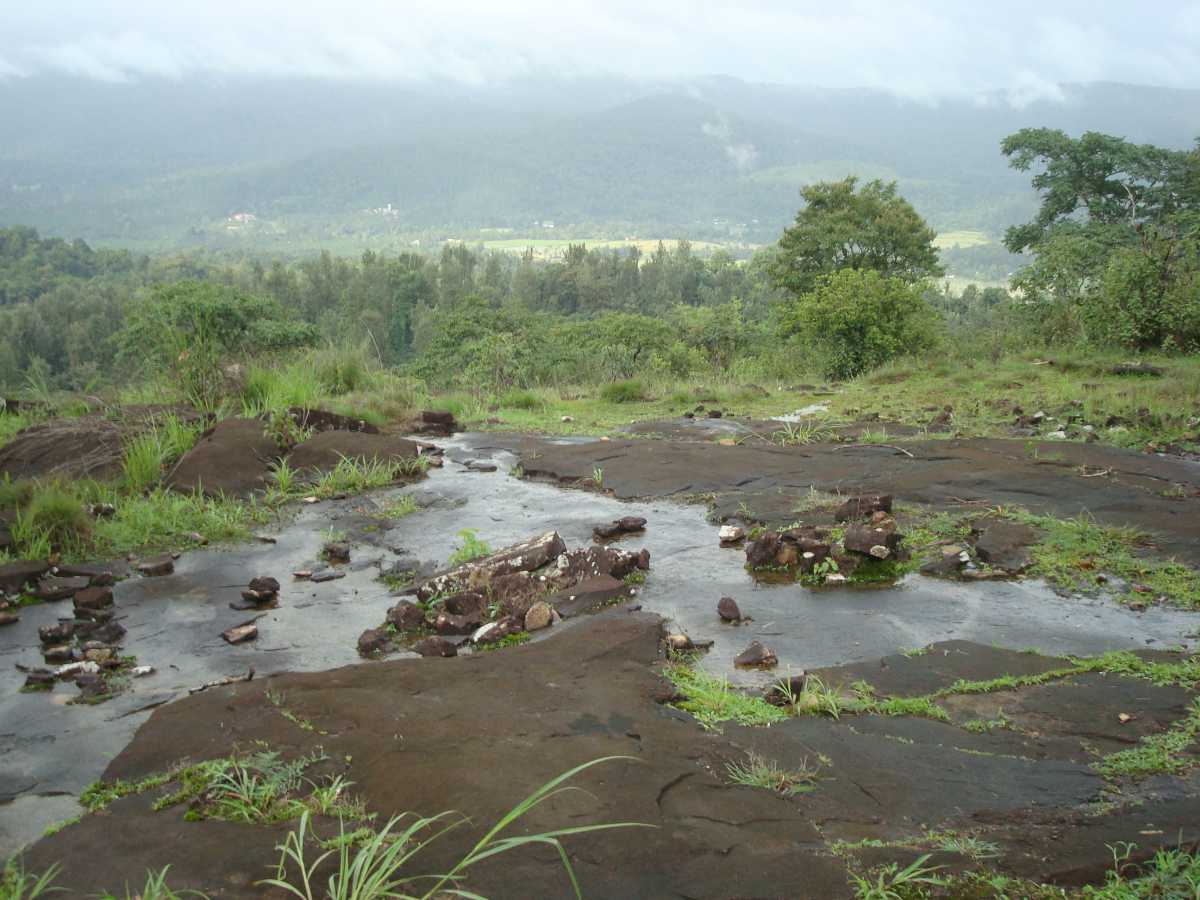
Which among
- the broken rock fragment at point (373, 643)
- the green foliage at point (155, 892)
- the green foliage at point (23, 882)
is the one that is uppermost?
the green foliage at point (155, 892)

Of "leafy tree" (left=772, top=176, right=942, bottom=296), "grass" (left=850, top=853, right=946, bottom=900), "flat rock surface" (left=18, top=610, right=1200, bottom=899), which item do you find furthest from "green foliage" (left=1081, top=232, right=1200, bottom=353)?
"leafy tree" (left=772, top=176, right=942, bottom=296)

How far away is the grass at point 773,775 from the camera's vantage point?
292 centimetres

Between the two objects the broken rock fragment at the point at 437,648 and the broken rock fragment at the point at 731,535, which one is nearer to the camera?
the broken rock fragment at the point at 437,648

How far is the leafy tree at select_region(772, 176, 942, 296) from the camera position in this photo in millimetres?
32469

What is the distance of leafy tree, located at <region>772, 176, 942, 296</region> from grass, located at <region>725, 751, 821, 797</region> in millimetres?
30374

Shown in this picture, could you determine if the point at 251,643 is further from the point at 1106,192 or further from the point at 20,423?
the point at 1106,192

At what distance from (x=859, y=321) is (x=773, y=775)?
48.9 feet

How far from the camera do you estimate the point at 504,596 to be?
5.07 meters

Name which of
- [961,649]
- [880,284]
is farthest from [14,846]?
[880,284]

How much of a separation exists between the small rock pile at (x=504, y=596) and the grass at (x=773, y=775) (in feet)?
5.79

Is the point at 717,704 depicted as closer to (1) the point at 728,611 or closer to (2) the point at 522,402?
(1) the point at 728,611

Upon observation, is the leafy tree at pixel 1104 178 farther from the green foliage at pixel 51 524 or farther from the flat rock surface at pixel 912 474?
the green foliage at pixel 51 524

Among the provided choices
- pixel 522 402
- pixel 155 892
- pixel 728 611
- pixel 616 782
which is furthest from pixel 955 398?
pixel 155 892

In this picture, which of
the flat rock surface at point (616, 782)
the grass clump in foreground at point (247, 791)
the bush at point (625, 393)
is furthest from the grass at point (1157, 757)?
the bush at point (625, 393)
